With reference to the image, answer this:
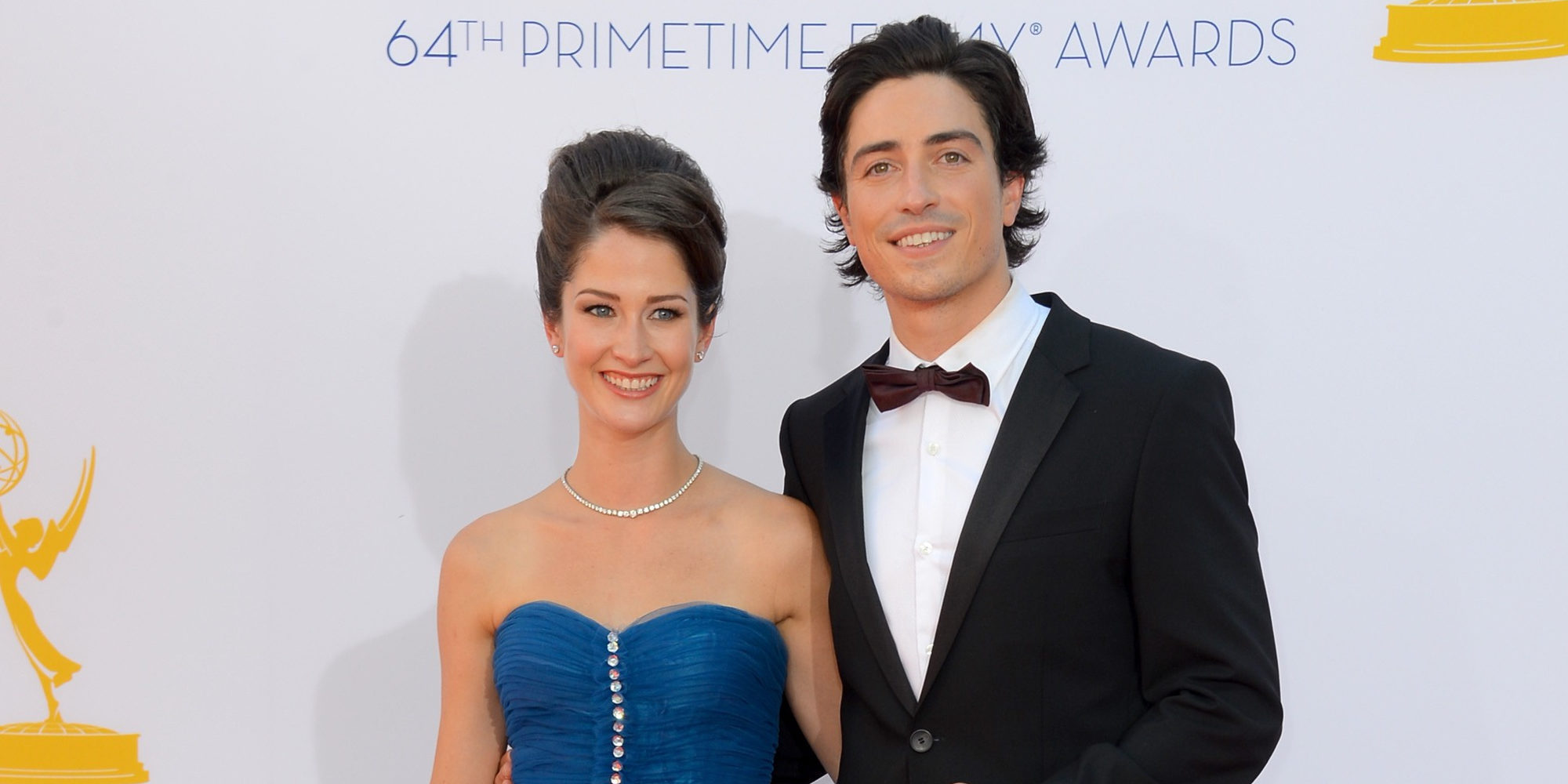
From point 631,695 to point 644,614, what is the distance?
12 cm

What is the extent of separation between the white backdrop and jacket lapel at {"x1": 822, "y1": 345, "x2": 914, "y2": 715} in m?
0.72

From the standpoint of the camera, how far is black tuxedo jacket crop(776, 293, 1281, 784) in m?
1.69

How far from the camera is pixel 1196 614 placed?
5.55 ft

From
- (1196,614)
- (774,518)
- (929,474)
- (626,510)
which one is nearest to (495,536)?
(626,510)

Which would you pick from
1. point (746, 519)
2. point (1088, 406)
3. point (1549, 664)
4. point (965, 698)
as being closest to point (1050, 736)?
point (965, 698)

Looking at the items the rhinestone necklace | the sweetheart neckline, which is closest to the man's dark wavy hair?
the rhinestone necklace

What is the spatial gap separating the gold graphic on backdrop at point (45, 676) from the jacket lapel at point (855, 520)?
167cm

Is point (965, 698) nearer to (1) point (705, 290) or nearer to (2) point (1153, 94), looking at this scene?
(1) point (705, 290)

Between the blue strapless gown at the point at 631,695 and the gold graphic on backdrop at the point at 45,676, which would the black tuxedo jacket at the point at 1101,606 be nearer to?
the blue strapless gown at the point at 631,695

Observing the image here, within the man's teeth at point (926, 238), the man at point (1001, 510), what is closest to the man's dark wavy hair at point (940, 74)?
the man at point (1001, 510)

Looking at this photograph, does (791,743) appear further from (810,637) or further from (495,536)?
(495,536)

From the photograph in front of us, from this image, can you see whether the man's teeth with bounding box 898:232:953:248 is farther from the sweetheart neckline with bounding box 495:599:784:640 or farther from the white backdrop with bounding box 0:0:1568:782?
the white backdrop with bounding box 0:0:1568:782

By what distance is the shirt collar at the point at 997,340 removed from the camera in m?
1.92

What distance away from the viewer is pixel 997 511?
177 cm
